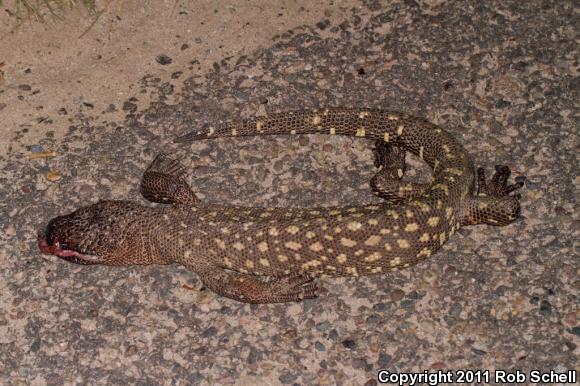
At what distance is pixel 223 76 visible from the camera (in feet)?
19.3

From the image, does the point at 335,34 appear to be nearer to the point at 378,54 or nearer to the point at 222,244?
the point at 378,54

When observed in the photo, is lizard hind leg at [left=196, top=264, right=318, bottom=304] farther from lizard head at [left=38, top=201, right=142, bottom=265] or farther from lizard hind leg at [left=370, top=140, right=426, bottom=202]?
lizard hind leg at [left=370, top=140, right=426, bottom=202]

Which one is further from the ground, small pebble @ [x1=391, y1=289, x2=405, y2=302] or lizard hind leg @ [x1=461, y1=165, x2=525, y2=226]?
lizard hind leg @ [x1=461, y1=165, x2=525, y2=226]

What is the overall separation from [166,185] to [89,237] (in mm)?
688

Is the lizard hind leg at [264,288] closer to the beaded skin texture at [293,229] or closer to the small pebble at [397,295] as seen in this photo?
the beaded skin texture at [293,229]

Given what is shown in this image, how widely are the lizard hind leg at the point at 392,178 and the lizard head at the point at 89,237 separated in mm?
1824

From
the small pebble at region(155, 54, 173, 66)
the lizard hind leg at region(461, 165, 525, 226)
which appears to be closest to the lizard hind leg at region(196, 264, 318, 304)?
the lizard hind leg at region(461, 165, 525, 226)

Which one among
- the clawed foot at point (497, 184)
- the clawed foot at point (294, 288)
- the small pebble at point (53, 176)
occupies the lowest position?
the clawed foot at point (294, 288)

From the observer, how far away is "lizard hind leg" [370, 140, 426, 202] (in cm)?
492

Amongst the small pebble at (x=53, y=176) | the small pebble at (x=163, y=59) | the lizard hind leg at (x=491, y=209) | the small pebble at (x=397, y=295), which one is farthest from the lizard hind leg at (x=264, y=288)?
the small pebble at (x=163, y=59)

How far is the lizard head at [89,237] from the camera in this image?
4.64 meters

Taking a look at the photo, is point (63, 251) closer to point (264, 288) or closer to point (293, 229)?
point (264, 288)

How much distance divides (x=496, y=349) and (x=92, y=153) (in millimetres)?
3466

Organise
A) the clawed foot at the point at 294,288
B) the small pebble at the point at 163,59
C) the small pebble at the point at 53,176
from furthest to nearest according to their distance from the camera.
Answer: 1. the small pebble at the point at 163,59
2. the small pebble at the point at 53,176
3. the clawed foot at the point at 294,288
